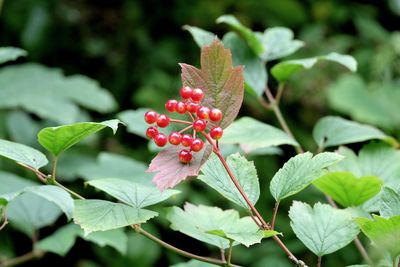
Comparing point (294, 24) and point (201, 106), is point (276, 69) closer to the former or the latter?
point (201, 106)

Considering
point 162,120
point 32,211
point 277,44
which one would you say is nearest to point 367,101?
point 277,44

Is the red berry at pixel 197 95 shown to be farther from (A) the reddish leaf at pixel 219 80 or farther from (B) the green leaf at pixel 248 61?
(B) the green leaf at pixel 248 61

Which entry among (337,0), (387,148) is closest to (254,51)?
(387,148)

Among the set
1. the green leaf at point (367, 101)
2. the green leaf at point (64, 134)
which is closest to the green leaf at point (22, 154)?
the green leaf at point (64, 134)

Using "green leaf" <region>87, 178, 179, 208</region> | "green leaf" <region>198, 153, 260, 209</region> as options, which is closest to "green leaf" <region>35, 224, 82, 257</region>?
"green leaf" <region>87, 178, 179, 208</region>

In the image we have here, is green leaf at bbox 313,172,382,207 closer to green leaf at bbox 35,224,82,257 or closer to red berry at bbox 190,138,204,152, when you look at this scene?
red berry at bbox 190,138,204,152

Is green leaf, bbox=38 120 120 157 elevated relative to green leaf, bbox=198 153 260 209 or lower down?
elevated
